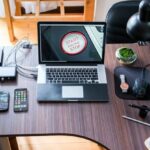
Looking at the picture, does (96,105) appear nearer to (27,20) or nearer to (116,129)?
(116,129)

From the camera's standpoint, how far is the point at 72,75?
1.36 meters

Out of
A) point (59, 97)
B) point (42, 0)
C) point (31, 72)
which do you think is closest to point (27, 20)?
point (42, 0)

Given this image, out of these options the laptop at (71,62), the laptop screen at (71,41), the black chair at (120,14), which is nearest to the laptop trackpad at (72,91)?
the laptop at (71,62)

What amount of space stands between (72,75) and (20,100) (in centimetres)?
26

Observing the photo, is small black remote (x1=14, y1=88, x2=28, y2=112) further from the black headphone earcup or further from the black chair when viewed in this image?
the black chair

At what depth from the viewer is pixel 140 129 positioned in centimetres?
118

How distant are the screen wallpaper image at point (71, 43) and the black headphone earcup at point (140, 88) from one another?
206 mm

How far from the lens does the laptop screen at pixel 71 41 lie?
4.27 ft

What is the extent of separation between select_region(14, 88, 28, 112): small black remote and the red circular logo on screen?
26cm

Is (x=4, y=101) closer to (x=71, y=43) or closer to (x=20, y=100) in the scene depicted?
(x=20, y=100)

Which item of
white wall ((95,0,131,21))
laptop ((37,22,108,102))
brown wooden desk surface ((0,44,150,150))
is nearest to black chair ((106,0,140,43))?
laptop ((37,22,108,102))

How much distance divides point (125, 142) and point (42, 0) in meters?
1.70

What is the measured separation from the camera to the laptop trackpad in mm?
1284

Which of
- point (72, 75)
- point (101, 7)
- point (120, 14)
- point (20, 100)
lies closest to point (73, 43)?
point (72, 75)
